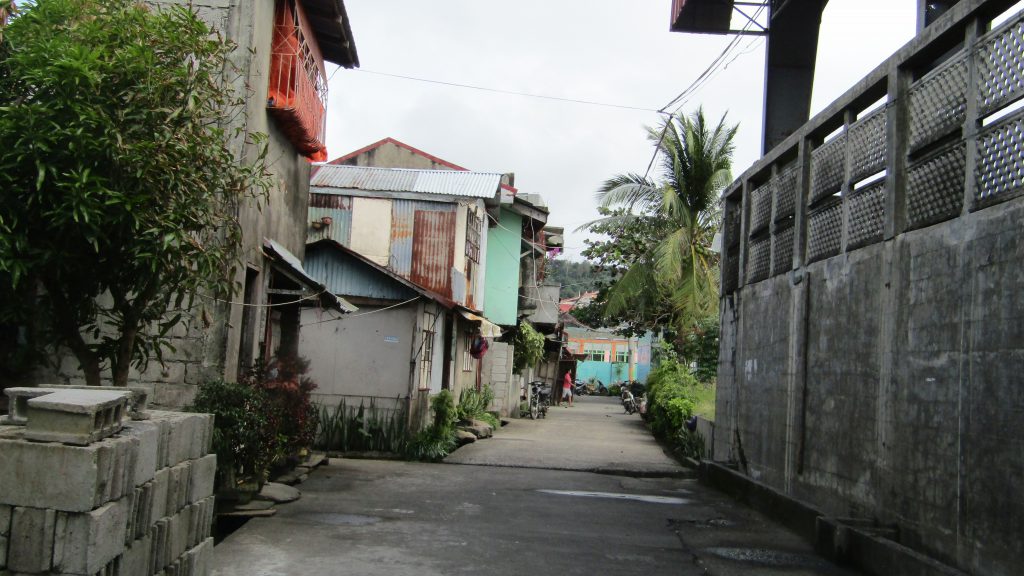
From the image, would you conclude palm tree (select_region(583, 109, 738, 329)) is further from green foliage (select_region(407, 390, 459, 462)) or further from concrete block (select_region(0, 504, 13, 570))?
concrete block (select_region(0, 504, 13, 570))

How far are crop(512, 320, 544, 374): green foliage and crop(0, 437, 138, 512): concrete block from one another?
89.5ft

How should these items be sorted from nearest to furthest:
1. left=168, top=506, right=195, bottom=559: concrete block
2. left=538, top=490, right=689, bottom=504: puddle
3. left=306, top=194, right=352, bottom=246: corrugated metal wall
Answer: left=168, top=506, right=195, bottom=559: concrete block → left=538, top=490, right=689, bottom=504: puddle → left=306, top=194, right=352, bottom=246: corrugated metal wall

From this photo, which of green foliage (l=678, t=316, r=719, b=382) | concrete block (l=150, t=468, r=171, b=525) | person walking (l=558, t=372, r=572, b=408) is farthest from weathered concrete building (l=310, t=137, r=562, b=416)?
concrete block (l=150, t=468, r=171, b=525)

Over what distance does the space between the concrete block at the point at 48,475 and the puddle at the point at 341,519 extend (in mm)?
5340

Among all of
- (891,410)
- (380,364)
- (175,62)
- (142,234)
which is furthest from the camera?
(380,364)

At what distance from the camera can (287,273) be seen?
→ 1278 centimetres

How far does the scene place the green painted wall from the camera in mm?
26953

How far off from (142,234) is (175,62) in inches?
61.3

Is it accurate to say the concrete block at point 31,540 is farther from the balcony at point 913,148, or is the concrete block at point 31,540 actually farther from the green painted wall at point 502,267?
the green painted wall at point 502,267

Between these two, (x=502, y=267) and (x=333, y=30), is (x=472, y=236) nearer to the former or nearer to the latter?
(x=502, y=267)

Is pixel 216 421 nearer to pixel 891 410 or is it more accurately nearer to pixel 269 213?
pixel 269 213

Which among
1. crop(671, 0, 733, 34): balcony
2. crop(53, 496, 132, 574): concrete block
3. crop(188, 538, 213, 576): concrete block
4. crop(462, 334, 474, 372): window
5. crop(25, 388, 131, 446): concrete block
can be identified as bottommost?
crop(188, 538, 213, 576): concrete block

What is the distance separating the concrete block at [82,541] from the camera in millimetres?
4281

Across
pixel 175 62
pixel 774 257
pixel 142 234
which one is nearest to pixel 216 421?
pixel 142 234
